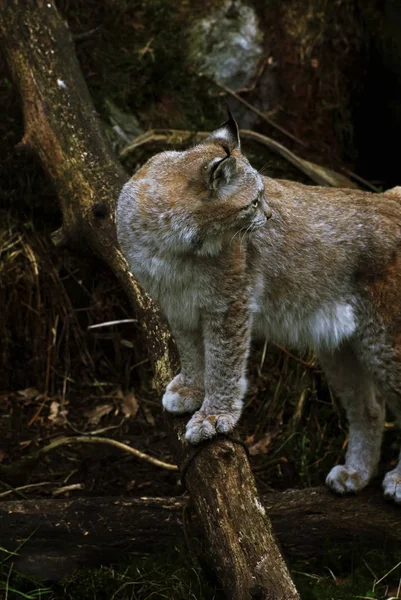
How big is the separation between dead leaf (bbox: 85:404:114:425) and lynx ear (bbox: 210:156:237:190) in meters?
2.52

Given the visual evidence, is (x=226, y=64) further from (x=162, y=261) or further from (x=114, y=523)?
(x=114, y=523)

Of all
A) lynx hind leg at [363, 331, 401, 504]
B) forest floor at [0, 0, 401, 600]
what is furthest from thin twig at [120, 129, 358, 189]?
lynx hind leg at [363, 331, 401, 504]

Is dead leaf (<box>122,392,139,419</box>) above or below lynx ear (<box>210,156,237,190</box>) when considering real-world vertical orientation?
below

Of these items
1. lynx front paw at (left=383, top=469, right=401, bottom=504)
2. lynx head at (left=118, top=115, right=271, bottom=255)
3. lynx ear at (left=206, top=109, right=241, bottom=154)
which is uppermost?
lynx ear at (left=206, top=109, right=241, bottom=154)

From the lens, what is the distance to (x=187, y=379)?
3.80 metres

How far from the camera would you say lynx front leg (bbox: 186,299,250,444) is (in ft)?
11.8

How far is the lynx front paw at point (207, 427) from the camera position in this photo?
3426mm

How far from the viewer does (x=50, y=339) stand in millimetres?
5445

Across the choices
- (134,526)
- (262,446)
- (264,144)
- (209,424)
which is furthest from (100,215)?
(264,144)

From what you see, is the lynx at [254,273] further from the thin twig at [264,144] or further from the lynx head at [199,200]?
the thin twig at [264,144]

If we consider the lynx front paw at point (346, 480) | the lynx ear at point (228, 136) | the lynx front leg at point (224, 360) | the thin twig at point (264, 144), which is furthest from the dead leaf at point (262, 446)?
the lynx ear at point (228, 136)

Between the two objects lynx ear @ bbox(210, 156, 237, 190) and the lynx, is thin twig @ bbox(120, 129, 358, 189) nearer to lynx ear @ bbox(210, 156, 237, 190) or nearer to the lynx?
the lynx

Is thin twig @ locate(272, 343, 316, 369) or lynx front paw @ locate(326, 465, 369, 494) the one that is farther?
thin twig @ locate(272, 343, 316, 369)

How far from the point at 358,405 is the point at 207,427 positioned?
1.20 m
